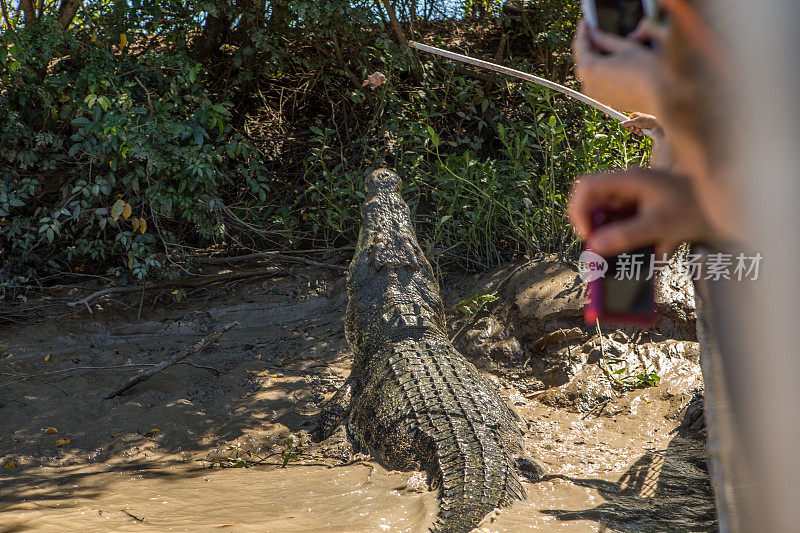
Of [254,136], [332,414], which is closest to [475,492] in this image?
[332,414]

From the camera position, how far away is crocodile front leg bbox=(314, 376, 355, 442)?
3.33m

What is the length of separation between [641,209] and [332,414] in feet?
10.6

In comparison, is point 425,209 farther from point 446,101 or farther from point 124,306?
point 124,306

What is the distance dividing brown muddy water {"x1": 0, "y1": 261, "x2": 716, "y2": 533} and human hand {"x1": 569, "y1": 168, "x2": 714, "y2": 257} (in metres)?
1.73

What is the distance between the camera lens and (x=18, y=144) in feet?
16.0

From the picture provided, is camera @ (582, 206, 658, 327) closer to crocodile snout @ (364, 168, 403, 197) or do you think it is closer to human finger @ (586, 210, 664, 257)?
human finger @ (586, 210, 664, 257)

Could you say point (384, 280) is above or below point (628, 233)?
below

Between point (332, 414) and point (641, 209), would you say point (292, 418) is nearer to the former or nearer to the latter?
point (332, 414)

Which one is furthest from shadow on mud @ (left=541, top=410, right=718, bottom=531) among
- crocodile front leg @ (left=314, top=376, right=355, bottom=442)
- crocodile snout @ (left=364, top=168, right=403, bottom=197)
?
crocodile snout @ (left=364, top=168, right=403, bottom=197)

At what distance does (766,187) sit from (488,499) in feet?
6.97

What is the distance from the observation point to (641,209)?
1.01 feet

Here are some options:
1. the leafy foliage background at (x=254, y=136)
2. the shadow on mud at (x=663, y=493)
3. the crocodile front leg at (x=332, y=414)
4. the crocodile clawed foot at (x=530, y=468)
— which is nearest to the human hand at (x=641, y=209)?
the shadow on mud at (x=663, y=493)

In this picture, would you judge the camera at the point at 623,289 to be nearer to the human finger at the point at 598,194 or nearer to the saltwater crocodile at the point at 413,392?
the human finger at the point at 598,194

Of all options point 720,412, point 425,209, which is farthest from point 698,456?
point 425,209
